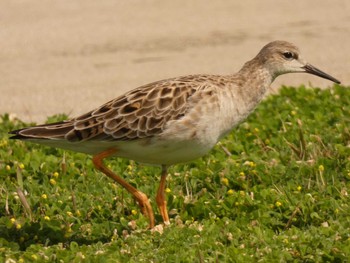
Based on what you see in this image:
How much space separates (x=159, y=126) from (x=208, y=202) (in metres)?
0.84

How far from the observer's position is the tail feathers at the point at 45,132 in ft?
26.5

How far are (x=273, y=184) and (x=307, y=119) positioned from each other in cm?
186

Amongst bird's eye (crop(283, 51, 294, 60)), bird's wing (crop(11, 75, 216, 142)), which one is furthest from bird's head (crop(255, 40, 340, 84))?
bird's wing (crop(11, 75, 216, 142))

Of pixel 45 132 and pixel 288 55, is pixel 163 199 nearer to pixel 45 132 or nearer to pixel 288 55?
pixel 45 132

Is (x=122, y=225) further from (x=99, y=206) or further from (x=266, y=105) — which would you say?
(x=266, y=105)

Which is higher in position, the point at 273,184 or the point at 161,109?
the point at 161,109

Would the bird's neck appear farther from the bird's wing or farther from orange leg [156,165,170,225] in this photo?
orange leg [156,165,170,225]

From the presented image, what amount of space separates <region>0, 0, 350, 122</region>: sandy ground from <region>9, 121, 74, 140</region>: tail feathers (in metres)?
3.57

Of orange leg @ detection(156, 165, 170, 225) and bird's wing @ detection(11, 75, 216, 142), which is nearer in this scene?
bird's wing @ detection(11, 75, 216, 142)

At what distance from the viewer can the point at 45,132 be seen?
26.7 feet

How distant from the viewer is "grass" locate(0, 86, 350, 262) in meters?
7.40

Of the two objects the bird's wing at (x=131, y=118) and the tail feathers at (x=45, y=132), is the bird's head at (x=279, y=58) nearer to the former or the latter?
the bird's wing at (x=131, y=118)

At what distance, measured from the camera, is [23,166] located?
9.35 metres

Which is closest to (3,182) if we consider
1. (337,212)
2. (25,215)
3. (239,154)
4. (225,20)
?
(25,215)
